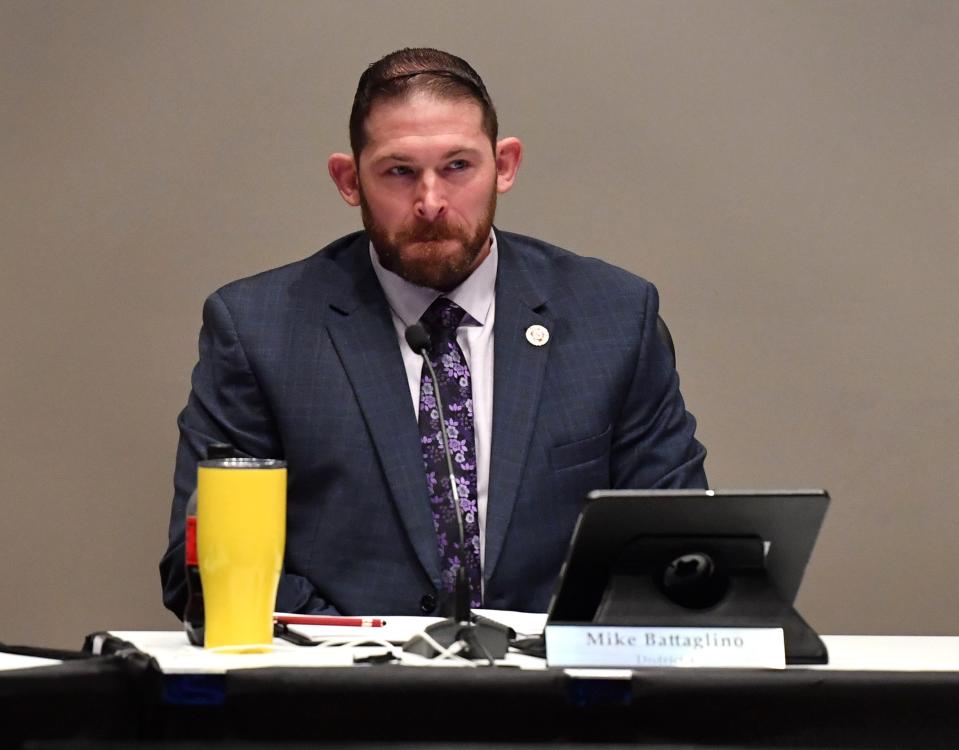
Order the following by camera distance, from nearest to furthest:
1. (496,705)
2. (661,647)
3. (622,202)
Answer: (496,705)
(661,647)
(622,202)

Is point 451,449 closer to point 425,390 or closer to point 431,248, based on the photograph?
point 425,390

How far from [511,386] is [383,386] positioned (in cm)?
22

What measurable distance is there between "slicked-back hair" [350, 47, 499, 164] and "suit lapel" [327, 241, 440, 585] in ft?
0.81

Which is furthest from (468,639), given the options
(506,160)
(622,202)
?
(622,202)

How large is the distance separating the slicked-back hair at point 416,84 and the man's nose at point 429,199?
150 millimetres

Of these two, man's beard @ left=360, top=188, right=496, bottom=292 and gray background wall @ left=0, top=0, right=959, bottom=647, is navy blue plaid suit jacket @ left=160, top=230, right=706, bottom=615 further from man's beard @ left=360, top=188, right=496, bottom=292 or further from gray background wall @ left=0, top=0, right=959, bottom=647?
gray background wall @ left=0, top=0, right=959, bottom=647

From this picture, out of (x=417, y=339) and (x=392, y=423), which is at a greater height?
(x=417, y=339)

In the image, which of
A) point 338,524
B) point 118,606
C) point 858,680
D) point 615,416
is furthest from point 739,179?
point 858,680

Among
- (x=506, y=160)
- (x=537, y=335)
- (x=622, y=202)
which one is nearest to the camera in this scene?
(x=537, y=335)

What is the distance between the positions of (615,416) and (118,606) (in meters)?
1.44

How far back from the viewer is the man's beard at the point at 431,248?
2.28m

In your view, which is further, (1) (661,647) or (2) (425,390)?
(2) (425,390)

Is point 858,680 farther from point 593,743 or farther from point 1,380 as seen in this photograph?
point 1,380

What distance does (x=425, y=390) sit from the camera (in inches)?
89.0
